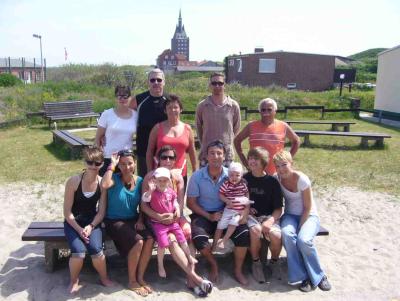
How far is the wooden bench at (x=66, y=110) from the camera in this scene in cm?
1547

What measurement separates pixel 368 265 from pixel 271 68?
126 ft

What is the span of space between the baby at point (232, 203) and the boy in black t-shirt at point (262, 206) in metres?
0.15

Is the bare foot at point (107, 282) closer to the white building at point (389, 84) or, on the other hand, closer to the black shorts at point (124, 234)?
the black shorts at point (124, 234)

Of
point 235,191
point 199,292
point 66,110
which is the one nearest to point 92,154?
point 235,191

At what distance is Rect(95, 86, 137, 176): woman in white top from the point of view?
441 cm

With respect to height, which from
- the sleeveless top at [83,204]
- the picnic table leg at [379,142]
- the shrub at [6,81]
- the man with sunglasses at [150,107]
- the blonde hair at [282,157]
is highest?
the shrub at [6,81]

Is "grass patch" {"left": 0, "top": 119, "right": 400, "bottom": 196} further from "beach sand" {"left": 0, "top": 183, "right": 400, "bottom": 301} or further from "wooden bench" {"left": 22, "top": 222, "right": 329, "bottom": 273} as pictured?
"wooden bench" {"left": 22, "top": 222, "right": 329, "bottom": 273}

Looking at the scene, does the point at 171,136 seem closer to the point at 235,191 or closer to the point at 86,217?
the point at 235,191

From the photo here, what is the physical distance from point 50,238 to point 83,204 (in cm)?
47

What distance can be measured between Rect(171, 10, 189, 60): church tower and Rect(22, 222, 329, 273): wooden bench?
6379 inches

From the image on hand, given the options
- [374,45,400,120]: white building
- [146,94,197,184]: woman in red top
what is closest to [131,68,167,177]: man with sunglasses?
[146,94,197,184]: woman in red top

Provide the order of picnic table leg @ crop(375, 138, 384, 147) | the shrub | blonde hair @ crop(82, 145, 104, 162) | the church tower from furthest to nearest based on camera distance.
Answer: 1. the church tower
2. the shrub
3. picnic table leg @ crop(375, 138, 384, 147)
4. blonde hair @ crop(82, 145, 104, 162)

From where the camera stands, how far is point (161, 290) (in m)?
3.99

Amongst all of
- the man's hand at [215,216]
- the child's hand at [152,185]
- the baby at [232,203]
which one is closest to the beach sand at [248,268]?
the baby at [232,203]
